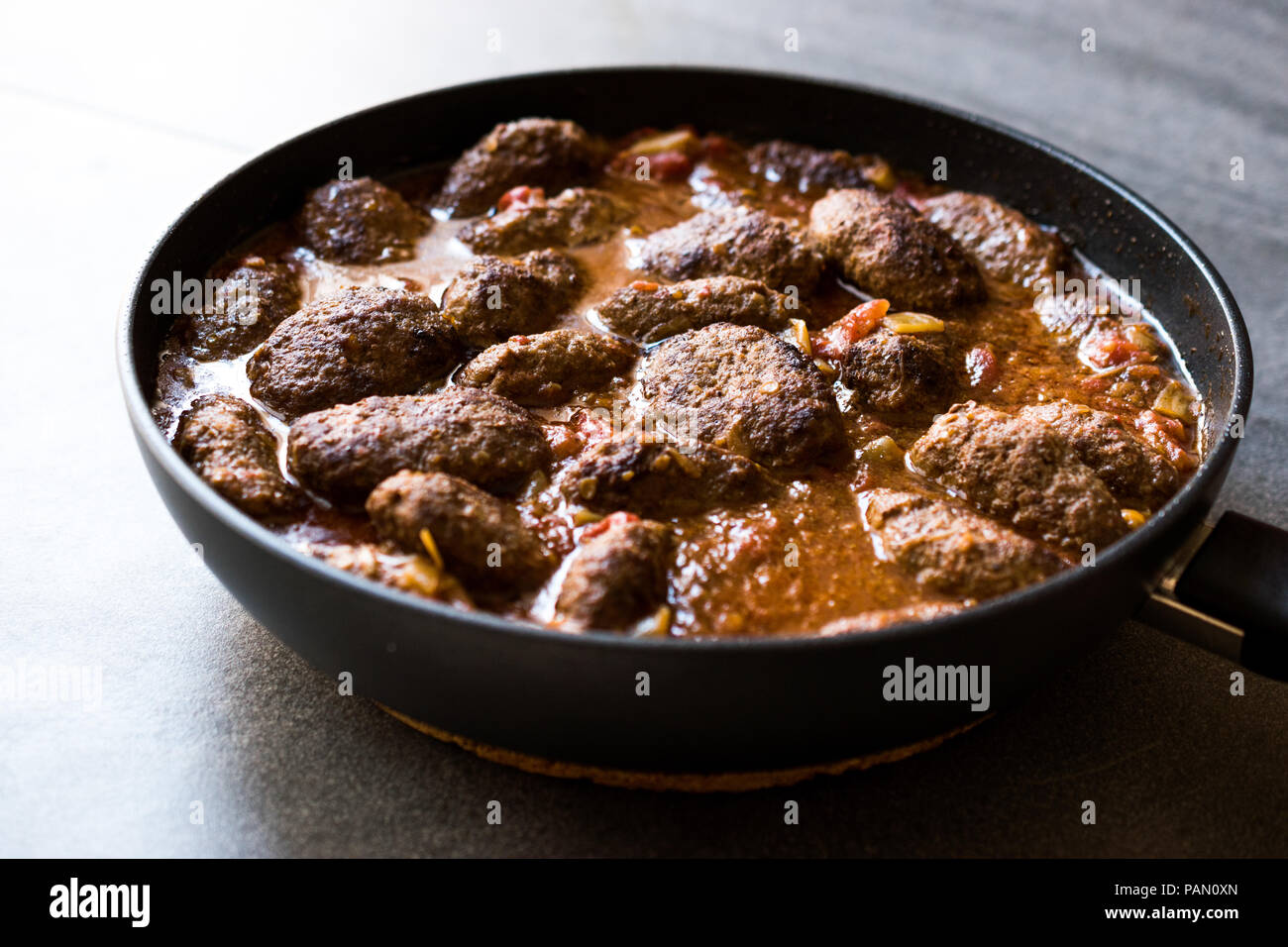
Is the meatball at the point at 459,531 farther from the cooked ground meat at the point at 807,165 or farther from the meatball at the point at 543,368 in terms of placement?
the cooked ground meat at the point at 807,165

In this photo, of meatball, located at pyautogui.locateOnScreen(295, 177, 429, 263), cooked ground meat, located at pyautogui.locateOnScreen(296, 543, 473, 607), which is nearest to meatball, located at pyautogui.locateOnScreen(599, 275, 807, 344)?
meatball, located at pyautogui.locateOnScreen(295, 177, 429, 263)

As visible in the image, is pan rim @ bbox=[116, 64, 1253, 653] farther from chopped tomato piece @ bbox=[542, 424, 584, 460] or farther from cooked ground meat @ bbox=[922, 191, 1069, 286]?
chopped tomato piece @ bbox=[542, 424, 584, 460]

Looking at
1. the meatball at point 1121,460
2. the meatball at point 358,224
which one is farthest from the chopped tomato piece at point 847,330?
the meatball at point 358,224
